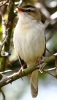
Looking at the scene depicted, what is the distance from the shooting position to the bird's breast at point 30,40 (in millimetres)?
3953

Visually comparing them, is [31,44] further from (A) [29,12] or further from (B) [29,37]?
(A) [29,12]

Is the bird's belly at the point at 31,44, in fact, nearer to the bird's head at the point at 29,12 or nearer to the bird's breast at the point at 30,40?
the bird's breast at the point at 30,40

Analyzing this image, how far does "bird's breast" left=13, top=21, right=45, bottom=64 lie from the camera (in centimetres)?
395

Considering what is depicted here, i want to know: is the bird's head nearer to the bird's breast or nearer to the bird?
the bird

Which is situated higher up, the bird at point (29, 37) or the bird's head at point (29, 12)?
the bird's head at point (29, 12)

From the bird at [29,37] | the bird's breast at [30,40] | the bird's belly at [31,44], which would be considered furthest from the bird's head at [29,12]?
the bird's belly at [31,44]

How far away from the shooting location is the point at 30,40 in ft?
12.9

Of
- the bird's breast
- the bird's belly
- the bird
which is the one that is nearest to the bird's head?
the bird

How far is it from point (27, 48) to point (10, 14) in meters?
Result: 0.49

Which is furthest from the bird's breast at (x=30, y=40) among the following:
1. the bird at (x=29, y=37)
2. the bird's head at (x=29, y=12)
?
the bird's head at (x=29, y=12)

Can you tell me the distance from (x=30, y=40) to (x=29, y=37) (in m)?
0.04

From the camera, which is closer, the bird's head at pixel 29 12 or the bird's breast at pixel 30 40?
the bird's breast at pixel 30 40

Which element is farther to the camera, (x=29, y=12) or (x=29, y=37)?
(x=29, y=12)

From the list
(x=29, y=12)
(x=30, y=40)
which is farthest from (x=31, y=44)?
(x=29, y=12)
